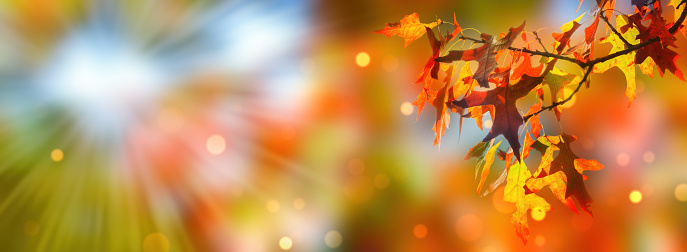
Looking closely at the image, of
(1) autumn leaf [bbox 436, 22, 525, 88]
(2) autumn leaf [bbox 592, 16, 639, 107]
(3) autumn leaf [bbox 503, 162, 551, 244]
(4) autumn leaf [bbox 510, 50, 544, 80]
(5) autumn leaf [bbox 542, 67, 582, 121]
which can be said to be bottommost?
(3) autumn leaf [bbox 503, 162, 551, 244]

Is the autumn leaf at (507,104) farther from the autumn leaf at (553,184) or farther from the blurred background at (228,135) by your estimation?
the blurred background at (228,135)

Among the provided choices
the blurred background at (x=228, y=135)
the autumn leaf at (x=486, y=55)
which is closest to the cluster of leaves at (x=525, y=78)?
the autumn leaf at (x=486, y=55)

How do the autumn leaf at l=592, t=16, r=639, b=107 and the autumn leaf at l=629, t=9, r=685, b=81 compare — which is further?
the autumn leaf at l=592, t=16, r=639, b=107

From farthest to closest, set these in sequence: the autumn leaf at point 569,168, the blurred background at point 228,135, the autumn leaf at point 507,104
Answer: the blurred background at point 228,135 → the autumn leaf at point 569,168 → the autumn leaf at point 507,104

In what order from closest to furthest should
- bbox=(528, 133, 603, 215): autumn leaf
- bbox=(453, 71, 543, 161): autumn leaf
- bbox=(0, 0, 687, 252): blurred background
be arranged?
bbox=(453, 71, 543, 161): autumn leaf, bbox=(528, 133, 603, 215): autumn leaf, bbox=(0, 0, 687, 252): blurred background

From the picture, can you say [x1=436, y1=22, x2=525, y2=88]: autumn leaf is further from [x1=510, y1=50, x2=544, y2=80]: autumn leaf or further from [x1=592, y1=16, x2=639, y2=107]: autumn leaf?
[x1=592, y1=16, x2=639, y2=107]: autumn leaf

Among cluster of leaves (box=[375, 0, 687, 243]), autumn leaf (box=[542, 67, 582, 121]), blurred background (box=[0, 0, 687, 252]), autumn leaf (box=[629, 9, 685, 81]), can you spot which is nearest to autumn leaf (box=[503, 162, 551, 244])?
cluster of leaves (box=[375, 0, 687, 243])

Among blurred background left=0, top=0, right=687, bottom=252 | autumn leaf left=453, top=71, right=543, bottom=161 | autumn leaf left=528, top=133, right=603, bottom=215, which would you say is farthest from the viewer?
blurred background left=0, top=0, right=687, bottom=252
